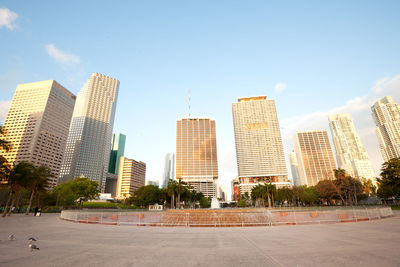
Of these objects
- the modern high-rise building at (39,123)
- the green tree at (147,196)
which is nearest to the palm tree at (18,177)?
the green tree at (147,196)

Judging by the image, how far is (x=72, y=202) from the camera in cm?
6769

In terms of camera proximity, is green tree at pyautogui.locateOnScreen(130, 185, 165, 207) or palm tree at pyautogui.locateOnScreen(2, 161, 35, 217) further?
green tree at pyautogui.locateOnScreen(130, 185, 165, 207)

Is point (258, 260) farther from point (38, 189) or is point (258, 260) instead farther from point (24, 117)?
point (24, 117)

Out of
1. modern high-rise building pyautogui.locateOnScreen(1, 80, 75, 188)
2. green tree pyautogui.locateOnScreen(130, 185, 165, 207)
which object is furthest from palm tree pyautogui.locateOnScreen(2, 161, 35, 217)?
modern high-rise building pyautogui.locateOnScreen(1, 80, 75, 188)

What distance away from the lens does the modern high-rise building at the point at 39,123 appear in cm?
16775

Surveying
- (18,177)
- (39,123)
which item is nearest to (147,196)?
(18,177)

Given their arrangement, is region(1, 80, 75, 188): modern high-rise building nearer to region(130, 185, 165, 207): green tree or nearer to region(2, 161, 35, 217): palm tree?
region(130, 185, 165, 207): green tree

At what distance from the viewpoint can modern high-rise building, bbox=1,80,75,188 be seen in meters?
168

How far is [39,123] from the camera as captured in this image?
173000 millimetres

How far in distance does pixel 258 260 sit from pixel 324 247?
12.7 feet

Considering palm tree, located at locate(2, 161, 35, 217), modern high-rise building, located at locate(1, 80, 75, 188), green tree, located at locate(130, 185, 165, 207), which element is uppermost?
modern high-rise building, located at locate(1, 80, 75, 188)

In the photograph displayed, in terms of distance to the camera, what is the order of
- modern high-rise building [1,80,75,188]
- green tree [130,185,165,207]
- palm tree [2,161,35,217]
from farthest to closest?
modern high-rise building [1,80,75,188], green tree [130,185,165,207], palm tree [2,161,35,217]

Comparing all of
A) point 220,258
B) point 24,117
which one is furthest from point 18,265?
point 24,117

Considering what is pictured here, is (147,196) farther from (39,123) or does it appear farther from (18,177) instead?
(39,123)
